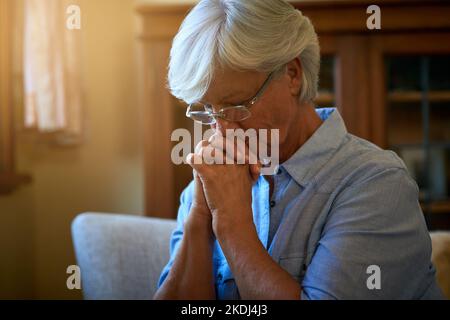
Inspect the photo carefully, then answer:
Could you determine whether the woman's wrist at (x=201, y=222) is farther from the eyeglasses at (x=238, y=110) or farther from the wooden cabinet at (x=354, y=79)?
the wooden cabinet at (x=354, y=79)

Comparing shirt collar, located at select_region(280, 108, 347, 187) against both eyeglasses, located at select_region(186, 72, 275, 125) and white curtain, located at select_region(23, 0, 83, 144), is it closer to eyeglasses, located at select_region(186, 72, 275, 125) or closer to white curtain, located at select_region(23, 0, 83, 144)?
eyeglasses, located at select_region(186, 72, 275, 125)

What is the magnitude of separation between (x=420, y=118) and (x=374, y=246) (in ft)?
3.86

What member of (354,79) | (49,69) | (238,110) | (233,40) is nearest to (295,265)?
(238,110)

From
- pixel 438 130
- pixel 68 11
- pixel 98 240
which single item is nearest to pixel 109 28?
pixel 68 11

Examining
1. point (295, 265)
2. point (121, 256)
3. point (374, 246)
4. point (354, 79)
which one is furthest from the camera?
point (354, 79)

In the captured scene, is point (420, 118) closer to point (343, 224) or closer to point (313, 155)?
point (313, 155)

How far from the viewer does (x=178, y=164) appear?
5.83 ft

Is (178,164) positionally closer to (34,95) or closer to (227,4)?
(34,95)

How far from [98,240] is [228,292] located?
22.1 inches

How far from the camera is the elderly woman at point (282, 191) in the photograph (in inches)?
30.4

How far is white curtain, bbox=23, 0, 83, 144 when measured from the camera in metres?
1.75

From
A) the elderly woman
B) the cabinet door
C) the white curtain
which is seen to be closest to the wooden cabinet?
the cabinet door

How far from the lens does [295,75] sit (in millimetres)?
938
